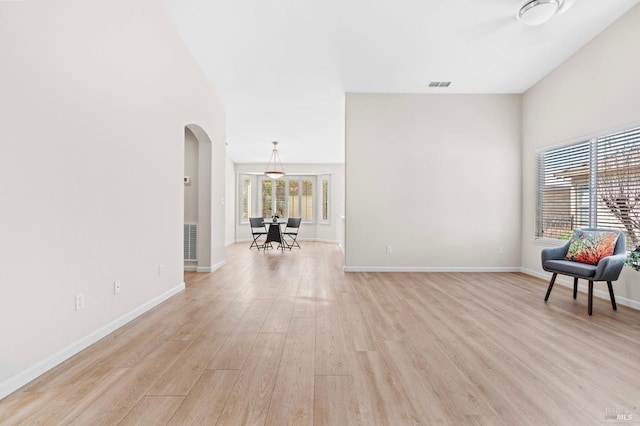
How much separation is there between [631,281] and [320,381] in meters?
3.54

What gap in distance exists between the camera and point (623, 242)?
326 centimetres

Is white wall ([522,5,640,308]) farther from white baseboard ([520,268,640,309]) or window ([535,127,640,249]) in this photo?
window ([535,127,640,249])

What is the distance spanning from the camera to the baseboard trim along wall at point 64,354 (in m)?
1.75

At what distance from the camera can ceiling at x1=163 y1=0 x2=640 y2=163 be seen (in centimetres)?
329

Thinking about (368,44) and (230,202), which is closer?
(368,44)

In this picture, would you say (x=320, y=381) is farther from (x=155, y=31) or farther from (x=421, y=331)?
(x=155, y=31)

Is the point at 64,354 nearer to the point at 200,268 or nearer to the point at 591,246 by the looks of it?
the point at 200,268

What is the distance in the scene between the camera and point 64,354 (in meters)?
2.13

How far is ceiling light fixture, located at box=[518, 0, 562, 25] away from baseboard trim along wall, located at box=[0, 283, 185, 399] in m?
4.60

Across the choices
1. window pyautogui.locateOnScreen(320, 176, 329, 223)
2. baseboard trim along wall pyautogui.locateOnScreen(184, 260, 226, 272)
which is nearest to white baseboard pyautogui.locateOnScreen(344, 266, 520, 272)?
baseboard trim along wall pyautogui.locateOnScreen(184, 260, 226, 272)

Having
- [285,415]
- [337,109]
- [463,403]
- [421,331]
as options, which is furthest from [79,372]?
[337,109]

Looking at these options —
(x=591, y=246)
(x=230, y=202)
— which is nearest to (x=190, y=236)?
(x=230, y=202)

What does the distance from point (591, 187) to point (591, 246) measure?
0.99 metres

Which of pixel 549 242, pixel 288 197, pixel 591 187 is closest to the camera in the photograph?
pixel 591 187
